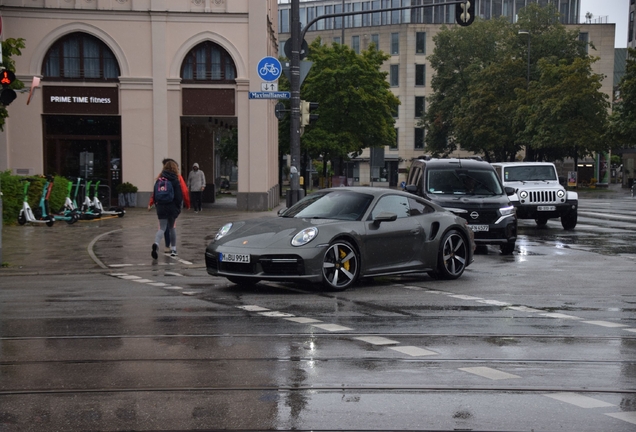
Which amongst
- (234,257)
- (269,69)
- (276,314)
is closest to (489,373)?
(276,314)

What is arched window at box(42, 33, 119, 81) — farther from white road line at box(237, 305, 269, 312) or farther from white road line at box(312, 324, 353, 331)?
white road line at box(312, 324, 353, 331)

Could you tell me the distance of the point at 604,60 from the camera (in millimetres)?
99125

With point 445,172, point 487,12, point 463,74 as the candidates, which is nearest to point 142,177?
point 445,172

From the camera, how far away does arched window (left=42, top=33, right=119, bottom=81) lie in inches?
1320

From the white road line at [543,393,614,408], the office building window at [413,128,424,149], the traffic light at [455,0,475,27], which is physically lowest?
the white road line at [543,393,614,408]

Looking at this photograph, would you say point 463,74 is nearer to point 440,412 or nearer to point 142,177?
point 142,177

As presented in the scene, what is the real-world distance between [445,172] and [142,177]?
16962 mm

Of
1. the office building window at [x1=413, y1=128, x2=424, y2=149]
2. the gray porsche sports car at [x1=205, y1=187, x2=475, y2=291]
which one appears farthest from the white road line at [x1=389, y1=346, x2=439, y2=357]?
the office building window at [x1=413, y1=128, x2=424, y2=149]

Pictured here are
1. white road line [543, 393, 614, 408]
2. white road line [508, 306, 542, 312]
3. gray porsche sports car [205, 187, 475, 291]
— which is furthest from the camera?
gray porsche sports car [205, 187, 475, 291]

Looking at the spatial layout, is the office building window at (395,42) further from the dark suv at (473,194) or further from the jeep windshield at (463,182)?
the jeep windshield at (463,182)

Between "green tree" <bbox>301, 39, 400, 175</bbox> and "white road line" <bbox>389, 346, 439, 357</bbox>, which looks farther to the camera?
"green tree" <bbox>301, 39, 400, 175</bbox>

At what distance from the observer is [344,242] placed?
11.9m

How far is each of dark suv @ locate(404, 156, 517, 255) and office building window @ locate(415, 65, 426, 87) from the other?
8395 cm

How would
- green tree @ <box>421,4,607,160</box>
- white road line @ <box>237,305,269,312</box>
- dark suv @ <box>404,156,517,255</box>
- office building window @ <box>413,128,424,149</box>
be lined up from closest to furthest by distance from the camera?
white road line @ <box>237,305,269,312</box>
dark suv @ <box>404,156,517,255</box>
green tree @ <box>421,4,607,160</box>
office building window @ <box>413,128,424,149</box>
